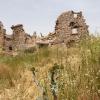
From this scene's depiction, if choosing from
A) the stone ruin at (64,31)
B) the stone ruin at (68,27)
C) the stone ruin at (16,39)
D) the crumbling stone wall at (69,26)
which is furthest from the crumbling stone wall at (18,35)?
the crumbling stone wall at (69,26)

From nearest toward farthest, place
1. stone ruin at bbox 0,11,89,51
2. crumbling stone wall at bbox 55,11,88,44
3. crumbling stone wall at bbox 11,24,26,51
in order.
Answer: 1. stone ruin at bbox 0,11,89,51
2. crumbling stone wall at bbox 55,11,88,44
3. crumbling stone wall at bbox 11,24,26,51

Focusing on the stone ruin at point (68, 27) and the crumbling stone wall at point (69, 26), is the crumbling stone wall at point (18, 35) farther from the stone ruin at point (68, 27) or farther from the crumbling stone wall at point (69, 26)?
the crumbling stone wall at point (69, 26)

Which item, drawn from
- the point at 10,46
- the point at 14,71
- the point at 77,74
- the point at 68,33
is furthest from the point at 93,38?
the point at 10,46

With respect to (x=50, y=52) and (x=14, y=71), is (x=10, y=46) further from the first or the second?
(x=14, y=71)

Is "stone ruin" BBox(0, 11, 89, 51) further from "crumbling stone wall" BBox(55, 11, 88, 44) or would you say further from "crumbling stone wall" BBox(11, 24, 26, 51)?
"crumbling stone wall" BBox(11, 24, 26, 51)

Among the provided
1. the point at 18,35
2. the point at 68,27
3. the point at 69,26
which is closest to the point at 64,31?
the point at 68,27

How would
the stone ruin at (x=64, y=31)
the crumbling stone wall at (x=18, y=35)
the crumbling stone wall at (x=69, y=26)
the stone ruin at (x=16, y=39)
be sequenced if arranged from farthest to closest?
the crumbling stone wall at (x=18, y=35) < the stone ruin at (x=16, y=39) < the crumbling stone wall at (x=69, y=26) < the stone ruin at (x=64, y=31)

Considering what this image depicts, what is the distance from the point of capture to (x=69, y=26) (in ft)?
123

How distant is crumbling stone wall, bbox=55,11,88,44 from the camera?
119 ft

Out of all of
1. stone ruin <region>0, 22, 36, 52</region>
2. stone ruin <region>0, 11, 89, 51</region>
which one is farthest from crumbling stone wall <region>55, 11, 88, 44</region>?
stone ruin <region>0, 22, 36, 52</region>

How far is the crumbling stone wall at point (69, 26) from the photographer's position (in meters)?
36.2

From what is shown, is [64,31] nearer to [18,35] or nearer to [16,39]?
[18,35]

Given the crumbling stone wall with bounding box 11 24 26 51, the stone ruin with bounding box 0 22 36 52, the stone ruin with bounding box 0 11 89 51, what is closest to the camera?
the stone ruin with bounding box 0 11 89 51

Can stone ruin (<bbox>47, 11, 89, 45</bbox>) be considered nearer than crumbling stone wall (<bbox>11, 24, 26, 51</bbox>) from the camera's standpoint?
Yes
